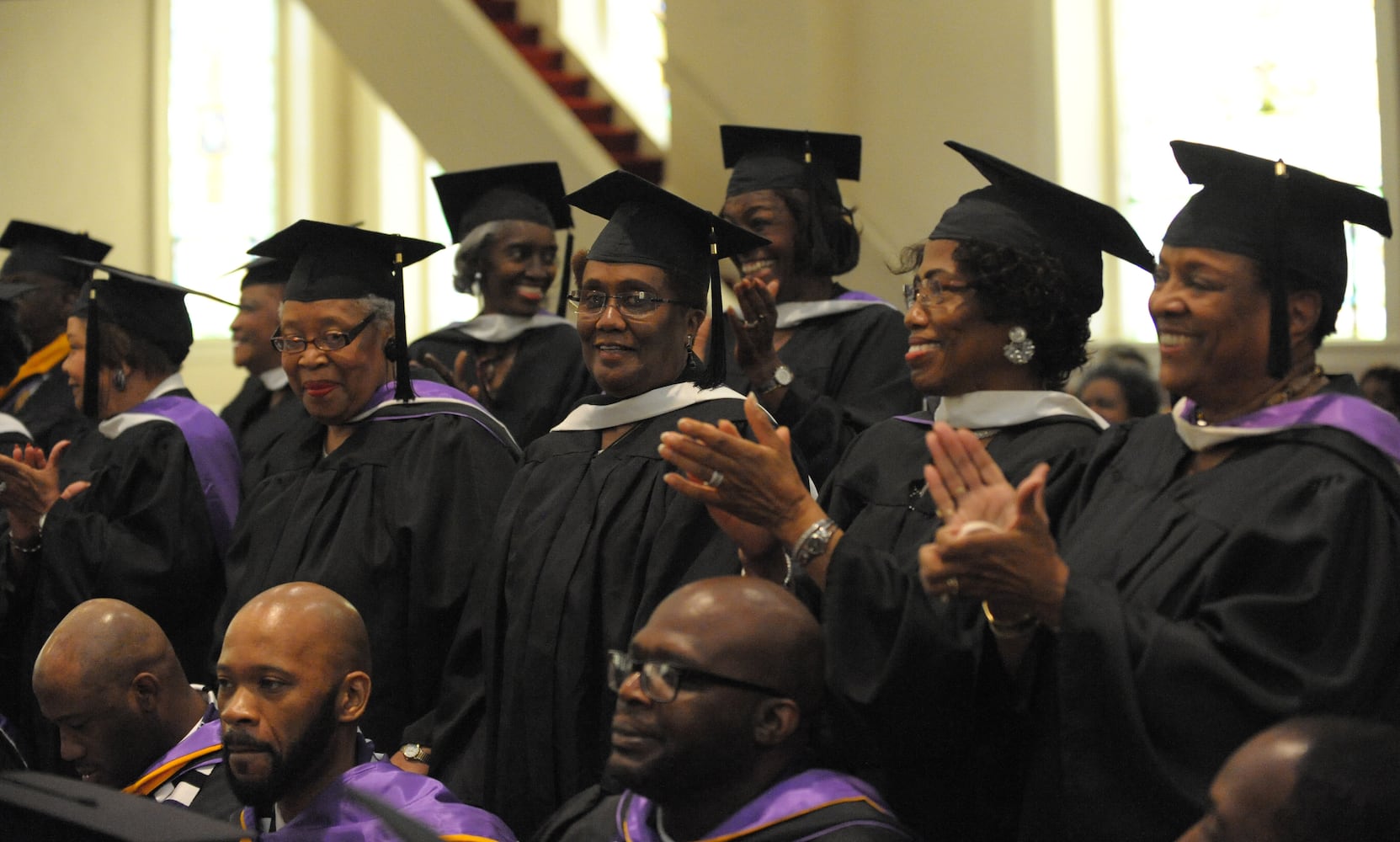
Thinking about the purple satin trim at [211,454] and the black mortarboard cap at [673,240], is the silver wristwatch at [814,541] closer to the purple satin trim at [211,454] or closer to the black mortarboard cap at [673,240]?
the black mortarboard cap at [673,240]

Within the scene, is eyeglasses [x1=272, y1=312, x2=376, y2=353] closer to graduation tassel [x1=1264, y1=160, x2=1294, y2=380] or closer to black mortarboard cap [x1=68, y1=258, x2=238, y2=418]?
black mortarboard cap [x1=68, y1=258, x2=238, y2=418]

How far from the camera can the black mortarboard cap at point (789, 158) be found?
16.8 ft

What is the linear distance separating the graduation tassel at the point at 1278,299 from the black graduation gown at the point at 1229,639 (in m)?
0.12

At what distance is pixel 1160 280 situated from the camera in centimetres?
299

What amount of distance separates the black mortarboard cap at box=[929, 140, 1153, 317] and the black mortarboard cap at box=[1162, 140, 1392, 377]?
0.37m

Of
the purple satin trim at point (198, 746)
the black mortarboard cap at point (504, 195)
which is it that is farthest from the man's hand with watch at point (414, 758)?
the black mortarboard cap at point (504, 195)

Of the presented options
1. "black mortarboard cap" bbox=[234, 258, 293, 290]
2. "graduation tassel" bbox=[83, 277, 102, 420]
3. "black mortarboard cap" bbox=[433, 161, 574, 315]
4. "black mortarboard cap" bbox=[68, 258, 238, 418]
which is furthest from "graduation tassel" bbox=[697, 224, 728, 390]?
"black mortarboard cap" bbox=[234, 258, 293, 290]

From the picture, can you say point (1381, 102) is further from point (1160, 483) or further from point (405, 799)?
point (405, 799)

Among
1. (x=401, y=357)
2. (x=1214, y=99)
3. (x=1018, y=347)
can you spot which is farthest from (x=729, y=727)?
(x=1214, y=99)

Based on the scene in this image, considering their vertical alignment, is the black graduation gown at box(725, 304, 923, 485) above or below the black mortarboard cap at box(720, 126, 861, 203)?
below

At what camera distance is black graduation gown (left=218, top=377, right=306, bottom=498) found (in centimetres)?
572

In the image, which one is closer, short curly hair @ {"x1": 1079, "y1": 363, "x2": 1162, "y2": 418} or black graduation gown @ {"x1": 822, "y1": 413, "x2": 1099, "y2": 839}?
black graduation gown @ {"x1": 822, "y1": 413, "x2": 1099, "y2": 839}

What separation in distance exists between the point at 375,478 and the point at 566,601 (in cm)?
91

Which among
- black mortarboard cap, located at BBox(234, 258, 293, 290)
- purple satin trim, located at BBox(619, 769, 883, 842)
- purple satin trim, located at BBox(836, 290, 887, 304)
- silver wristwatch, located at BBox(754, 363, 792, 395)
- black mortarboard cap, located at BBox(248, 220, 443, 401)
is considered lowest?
purple satin trim, located at BBox(619, 769, 883, 842)
